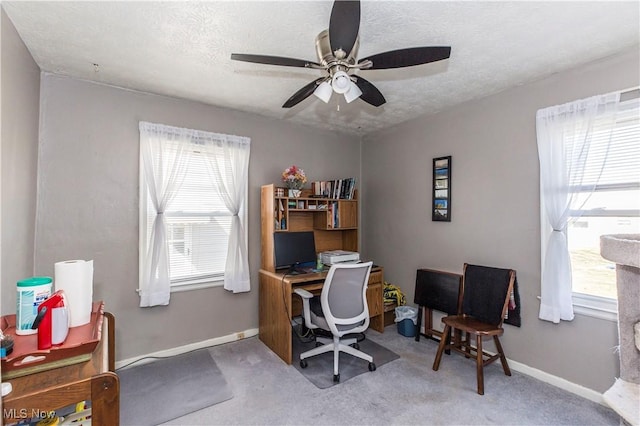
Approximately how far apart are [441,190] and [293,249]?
5.76 feet

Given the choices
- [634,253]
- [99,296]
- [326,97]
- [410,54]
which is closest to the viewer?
[634,253]

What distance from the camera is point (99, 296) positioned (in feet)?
8.33

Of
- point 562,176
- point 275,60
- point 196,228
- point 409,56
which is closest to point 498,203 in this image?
point 562,176

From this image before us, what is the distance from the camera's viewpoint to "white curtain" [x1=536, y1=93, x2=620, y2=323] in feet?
7.05

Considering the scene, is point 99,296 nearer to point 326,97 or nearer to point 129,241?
point 129,241

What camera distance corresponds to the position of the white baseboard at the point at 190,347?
265 cm

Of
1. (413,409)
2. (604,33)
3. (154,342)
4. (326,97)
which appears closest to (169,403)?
(154,342)

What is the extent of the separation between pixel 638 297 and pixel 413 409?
1.60m

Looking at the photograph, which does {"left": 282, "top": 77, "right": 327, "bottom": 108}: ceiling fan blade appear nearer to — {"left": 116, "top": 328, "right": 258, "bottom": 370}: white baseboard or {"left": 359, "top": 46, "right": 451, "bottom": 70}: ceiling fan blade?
{"left": 359, "top": 46, "right": 451, "bottom": 70}: ceiling fan blade

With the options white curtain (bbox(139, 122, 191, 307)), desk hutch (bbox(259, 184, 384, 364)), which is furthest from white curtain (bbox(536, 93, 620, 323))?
white curtain (bbox(139, 122, 191, 307))

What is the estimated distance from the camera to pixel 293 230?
A: 11.9ft

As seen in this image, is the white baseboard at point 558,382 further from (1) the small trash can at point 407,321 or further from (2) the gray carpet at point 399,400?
(1) the small trash can at point 407,321

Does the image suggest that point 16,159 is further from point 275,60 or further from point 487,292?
point 487,292

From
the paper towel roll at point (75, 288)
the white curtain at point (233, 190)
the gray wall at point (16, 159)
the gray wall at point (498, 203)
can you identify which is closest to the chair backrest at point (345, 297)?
the white curtain at point (233, 190)
